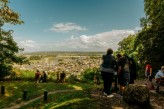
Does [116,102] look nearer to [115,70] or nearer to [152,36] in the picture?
[115,70]

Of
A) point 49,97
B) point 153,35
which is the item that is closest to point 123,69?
point 49,97

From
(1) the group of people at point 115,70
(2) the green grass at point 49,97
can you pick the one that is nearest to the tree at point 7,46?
(2) the green grass at point 49,97

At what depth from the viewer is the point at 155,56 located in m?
31.7

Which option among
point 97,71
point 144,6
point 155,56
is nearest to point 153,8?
point 144,6

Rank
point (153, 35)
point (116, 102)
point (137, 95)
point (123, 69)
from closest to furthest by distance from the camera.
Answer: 1. point (137, 95)
2. point (116, 102)
3. point (123, 69)
4. point (153, 35)

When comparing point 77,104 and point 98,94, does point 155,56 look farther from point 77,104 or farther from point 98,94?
point 77,104

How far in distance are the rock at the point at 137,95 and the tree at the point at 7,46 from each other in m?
24.7

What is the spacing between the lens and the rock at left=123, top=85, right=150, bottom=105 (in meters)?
13.0

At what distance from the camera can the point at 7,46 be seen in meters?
37.2

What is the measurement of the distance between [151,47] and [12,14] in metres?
17.0

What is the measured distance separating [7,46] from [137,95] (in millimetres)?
27244

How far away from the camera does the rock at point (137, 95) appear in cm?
1296

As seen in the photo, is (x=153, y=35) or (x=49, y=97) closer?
(x=49, y=97)

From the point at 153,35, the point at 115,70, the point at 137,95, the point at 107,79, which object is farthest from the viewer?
the point at 153,35
